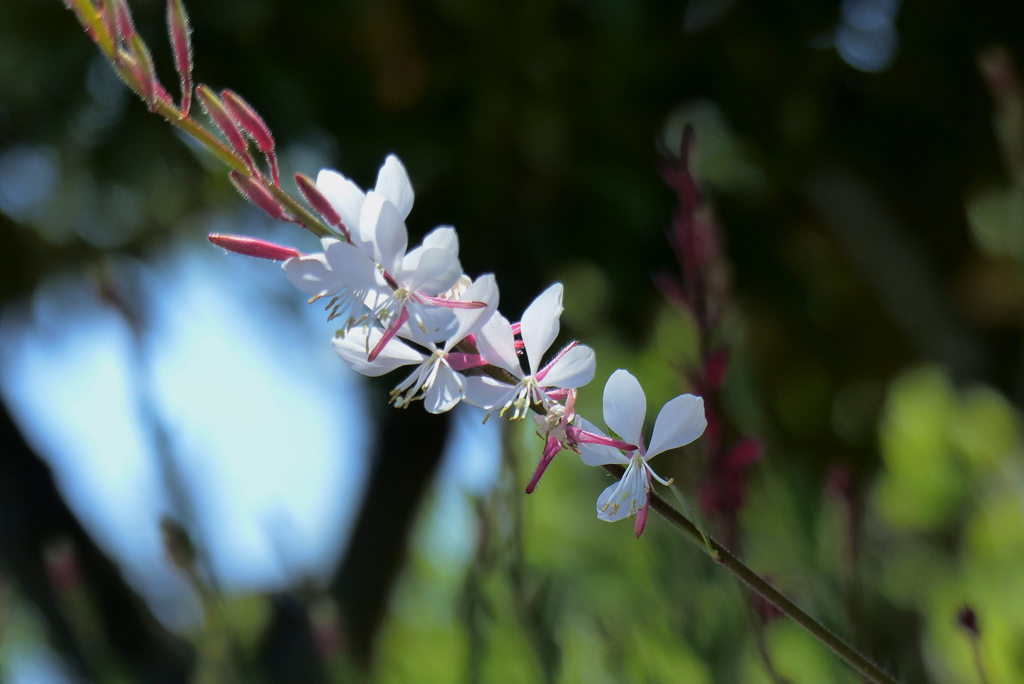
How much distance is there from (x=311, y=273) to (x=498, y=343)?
68 mm

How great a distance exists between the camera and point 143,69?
0.28 meters

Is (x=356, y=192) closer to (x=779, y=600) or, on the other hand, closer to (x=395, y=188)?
(x=395, y=188)

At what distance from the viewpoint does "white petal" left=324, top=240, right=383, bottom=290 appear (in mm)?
265

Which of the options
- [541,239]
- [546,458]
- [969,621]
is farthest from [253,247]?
[541,239]

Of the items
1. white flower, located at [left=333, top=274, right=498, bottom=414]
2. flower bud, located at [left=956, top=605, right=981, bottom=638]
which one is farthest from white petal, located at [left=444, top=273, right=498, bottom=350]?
flower bud, located at [left=956, top=605, right=981, bottom=638]

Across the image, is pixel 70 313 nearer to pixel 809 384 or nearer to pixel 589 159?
pixel 589 159

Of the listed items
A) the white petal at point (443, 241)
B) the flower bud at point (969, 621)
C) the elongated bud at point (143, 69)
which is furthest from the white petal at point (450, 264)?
the flower bud at point (969, 621)

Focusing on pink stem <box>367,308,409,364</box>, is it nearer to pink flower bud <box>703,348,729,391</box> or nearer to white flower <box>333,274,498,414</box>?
white flower <box>333,274,498,414</box>

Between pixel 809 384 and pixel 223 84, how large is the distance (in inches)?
61.1

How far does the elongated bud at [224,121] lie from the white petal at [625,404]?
5.7 inches

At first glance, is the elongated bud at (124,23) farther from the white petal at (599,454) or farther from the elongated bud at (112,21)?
the white petal at (599,454)

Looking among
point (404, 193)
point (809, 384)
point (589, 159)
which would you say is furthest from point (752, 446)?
point (809, 384)

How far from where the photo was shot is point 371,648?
1.59 m

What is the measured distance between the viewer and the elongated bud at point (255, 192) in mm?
269
